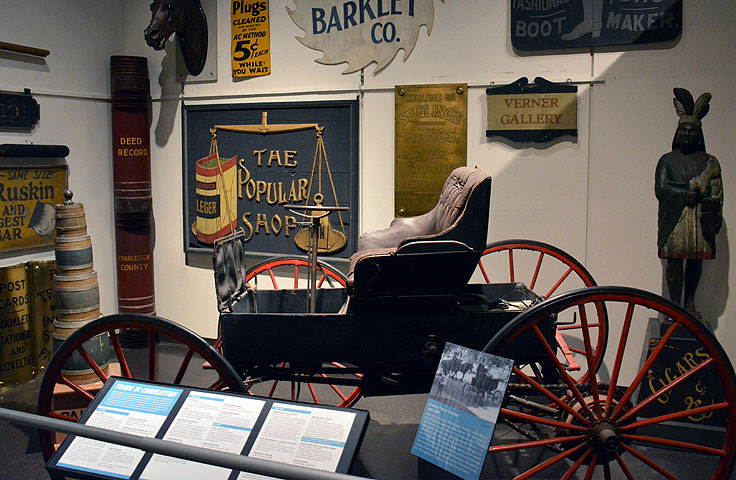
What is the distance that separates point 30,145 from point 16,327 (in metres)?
1.25

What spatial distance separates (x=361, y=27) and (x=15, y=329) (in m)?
3.13

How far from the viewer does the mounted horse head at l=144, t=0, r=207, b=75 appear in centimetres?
511

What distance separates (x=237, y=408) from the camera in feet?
7.93

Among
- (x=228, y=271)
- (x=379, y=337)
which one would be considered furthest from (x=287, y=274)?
(x=379, y=337)

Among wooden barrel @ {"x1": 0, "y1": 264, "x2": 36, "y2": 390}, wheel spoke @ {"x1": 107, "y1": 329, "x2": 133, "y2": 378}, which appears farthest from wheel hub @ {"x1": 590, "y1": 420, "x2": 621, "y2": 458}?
wooden barrel @ {"x1": 0, "y1": 264, "x2": 36, "y2": 390}

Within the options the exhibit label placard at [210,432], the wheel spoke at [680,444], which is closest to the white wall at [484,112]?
the wheel spoke at [680,444]

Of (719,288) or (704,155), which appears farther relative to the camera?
(719,288)

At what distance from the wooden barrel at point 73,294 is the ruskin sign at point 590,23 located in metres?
3.02

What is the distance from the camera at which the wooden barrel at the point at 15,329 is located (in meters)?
4.64

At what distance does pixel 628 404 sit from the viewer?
3129mm

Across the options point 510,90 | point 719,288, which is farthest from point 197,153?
point 719,288

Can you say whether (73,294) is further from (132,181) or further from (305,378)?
(132,181)

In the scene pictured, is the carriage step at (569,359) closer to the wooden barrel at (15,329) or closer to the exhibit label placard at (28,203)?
the wooden barrel at (15,329)

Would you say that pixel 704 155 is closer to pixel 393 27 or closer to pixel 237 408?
pixel 393 27
